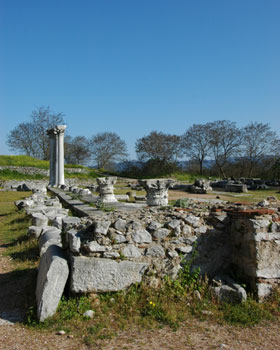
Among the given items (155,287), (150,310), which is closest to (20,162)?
(155,287)

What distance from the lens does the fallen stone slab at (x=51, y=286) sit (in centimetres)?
343

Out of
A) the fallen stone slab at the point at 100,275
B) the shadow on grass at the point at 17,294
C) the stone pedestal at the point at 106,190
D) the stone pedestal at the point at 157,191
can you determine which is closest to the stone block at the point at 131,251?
the fallen stone slab at the point at 100,275

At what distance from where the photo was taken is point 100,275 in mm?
3736

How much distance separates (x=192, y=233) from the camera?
4.41 meters

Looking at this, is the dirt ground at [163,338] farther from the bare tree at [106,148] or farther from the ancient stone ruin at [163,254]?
the bare tree at [106,148]

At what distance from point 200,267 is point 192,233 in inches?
19.1

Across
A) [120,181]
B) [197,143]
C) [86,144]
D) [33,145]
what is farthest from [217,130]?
[33,145]

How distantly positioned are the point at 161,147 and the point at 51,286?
119 ft

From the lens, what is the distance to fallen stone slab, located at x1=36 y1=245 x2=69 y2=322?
3.43m

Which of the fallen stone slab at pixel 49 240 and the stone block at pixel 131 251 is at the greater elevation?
the stone block at pixel 131 251

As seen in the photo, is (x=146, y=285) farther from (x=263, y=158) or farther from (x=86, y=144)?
(x=86, y=144)

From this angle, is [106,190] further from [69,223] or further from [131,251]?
[131,251]

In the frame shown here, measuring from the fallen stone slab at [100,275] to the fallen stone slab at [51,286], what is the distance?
12cm

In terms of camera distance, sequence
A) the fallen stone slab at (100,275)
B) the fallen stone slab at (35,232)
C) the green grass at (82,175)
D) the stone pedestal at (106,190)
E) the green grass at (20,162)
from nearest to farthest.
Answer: the fallen stone slab at (100,275) < the fallen stone slab at (35,232) < the stone pedestal at (106,190) < the green grass at (20,162) < the green grass at (82,175)
